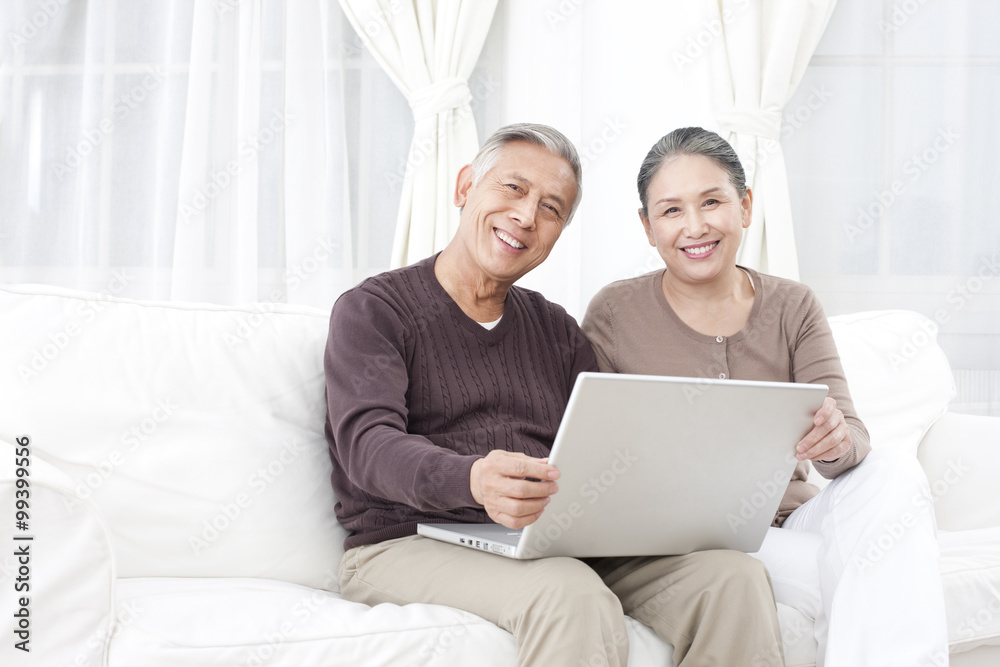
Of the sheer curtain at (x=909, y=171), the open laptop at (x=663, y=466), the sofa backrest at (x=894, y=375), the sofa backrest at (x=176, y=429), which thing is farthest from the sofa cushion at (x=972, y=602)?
the sheer curtain at (x=909, y=171)

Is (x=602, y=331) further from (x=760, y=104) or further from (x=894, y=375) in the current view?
(x=760, y=104)

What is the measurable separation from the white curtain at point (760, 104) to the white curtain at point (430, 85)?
79cm

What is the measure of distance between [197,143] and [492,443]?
1716 mm

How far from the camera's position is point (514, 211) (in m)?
1.46

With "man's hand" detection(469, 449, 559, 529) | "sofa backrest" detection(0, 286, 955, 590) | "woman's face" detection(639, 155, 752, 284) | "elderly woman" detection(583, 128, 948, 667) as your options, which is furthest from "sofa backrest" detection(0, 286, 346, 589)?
"woman's face" detection(639, 155, 752, 284)

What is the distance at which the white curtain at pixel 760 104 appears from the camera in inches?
100

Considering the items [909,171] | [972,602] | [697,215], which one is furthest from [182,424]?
[909,171]

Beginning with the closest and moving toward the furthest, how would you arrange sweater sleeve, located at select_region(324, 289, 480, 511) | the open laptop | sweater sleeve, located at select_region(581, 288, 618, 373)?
the open laptop
sweater sleeve, located at select_region(324, 289, 480, 511)
sweater sleeve, located at select_region(581, 288, 618, 373)

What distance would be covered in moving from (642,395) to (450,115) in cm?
177

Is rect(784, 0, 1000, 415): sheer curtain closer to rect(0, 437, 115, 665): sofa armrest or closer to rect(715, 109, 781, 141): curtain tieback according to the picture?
rect(715, 109, 781, 141): curtain tieback

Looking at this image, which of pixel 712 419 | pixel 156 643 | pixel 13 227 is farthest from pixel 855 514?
pixel 13 227

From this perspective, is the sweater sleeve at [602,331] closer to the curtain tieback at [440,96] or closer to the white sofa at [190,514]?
the white sofa at [190,514]

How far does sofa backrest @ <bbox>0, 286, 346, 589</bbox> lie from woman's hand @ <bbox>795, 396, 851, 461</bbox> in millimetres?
801

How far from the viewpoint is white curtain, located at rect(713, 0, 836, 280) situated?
2545 mm
